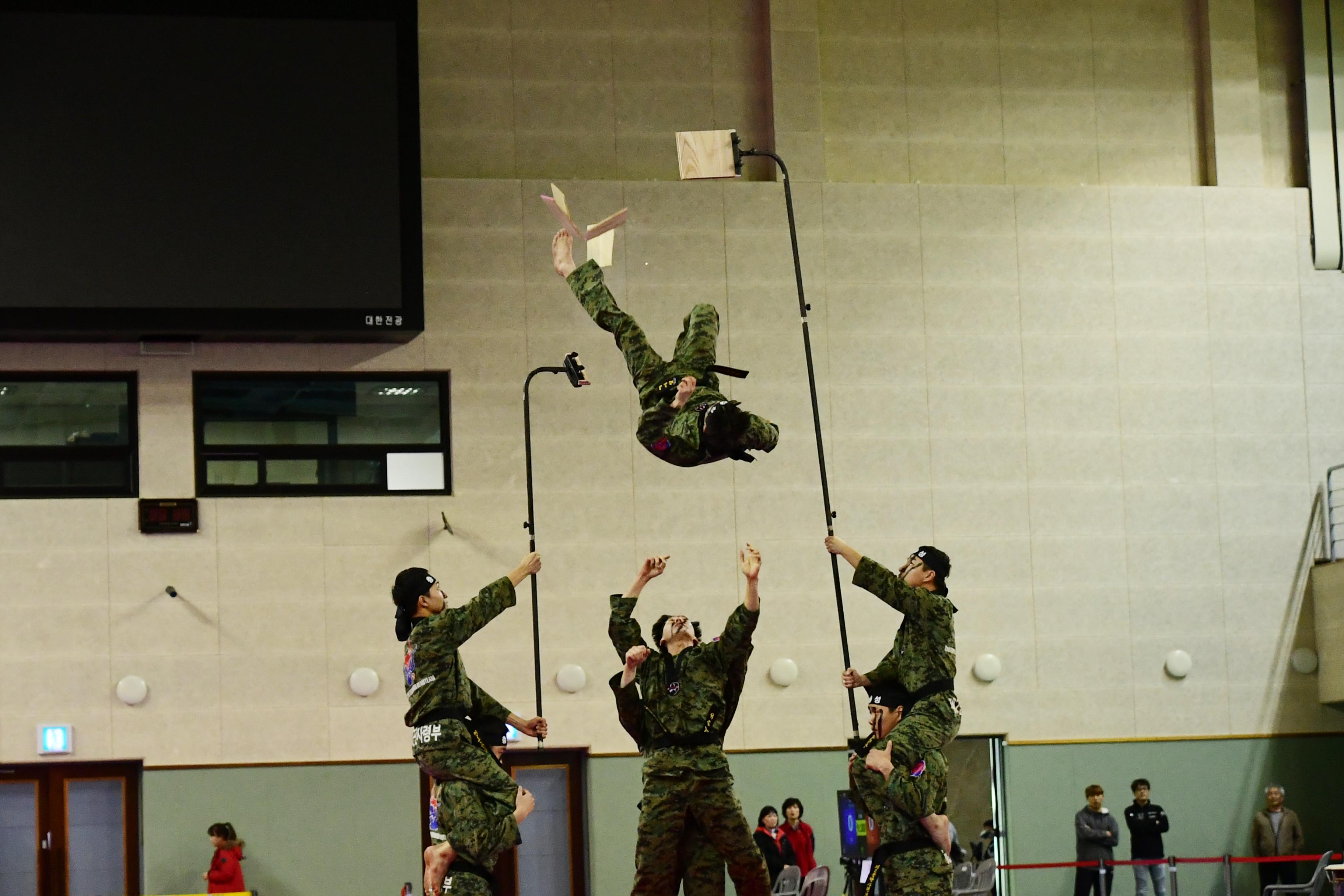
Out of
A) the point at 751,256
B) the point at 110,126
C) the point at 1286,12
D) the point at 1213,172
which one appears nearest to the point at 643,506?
the point at 751,256

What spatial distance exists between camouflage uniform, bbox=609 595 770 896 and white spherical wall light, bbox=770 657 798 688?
5.42 m

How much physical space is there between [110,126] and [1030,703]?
8392 millimetres

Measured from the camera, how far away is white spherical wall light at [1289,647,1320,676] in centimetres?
1402

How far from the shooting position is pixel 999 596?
13641 millimetres

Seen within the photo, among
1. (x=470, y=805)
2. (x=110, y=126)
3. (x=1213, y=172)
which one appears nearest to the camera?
(x=470, y=805)

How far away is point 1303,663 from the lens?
552 inches

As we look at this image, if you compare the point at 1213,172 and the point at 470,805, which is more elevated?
the point at 1213,172

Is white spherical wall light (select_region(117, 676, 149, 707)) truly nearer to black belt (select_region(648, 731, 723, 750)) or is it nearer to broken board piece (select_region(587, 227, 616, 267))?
broken board piece (select_region(587, 227, 616, 267))

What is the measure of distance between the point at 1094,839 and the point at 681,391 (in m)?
6.92

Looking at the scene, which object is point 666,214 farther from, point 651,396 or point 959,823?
point 959,823

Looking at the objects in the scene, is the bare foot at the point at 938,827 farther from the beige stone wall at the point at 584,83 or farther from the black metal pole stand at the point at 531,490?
the beige stone wall at the point at 584,83

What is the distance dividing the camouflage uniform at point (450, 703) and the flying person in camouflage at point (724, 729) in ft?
2.07

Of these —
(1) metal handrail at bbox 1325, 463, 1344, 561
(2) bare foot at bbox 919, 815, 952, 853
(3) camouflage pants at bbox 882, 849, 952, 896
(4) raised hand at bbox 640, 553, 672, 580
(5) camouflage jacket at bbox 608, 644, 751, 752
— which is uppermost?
(1) metal handrail at bbox 1325, 463, 1344, 561

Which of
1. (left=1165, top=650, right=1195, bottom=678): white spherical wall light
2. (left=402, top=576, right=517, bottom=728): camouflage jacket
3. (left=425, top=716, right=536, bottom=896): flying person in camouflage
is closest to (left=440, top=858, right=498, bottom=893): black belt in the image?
(left=425, top=716, right=536, bottom=896): flying person in camouflage
